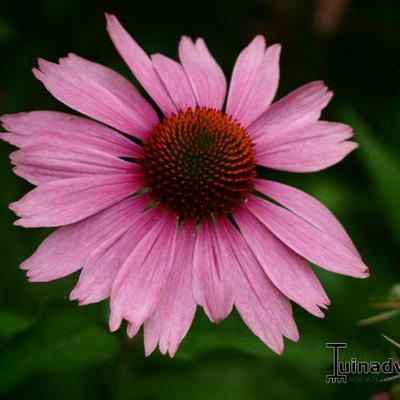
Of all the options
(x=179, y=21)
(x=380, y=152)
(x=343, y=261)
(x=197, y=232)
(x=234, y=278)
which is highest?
(x=179, y=21)

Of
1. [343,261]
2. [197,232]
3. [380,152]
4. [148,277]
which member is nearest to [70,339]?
[148,277]

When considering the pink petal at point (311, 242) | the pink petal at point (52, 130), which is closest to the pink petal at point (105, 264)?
the pink petal at point (52, 130)

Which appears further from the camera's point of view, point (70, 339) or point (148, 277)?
point (70, 339)

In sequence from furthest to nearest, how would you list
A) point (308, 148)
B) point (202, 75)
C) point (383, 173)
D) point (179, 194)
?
point (383, 173), point (202, 75), point (308, 148), point (179, 194)

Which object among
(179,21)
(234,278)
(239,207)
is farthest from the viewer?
(179,21)

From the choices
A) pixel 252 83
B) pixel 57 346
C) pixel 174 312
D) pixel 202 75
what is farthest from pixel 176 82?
pixel 57 346

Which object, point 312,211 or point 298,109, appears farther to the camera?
point 298,109

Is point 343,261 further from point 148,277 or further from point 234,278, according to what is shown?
point 148,277

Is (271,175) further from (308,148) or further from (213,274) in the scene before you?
(213,274)
